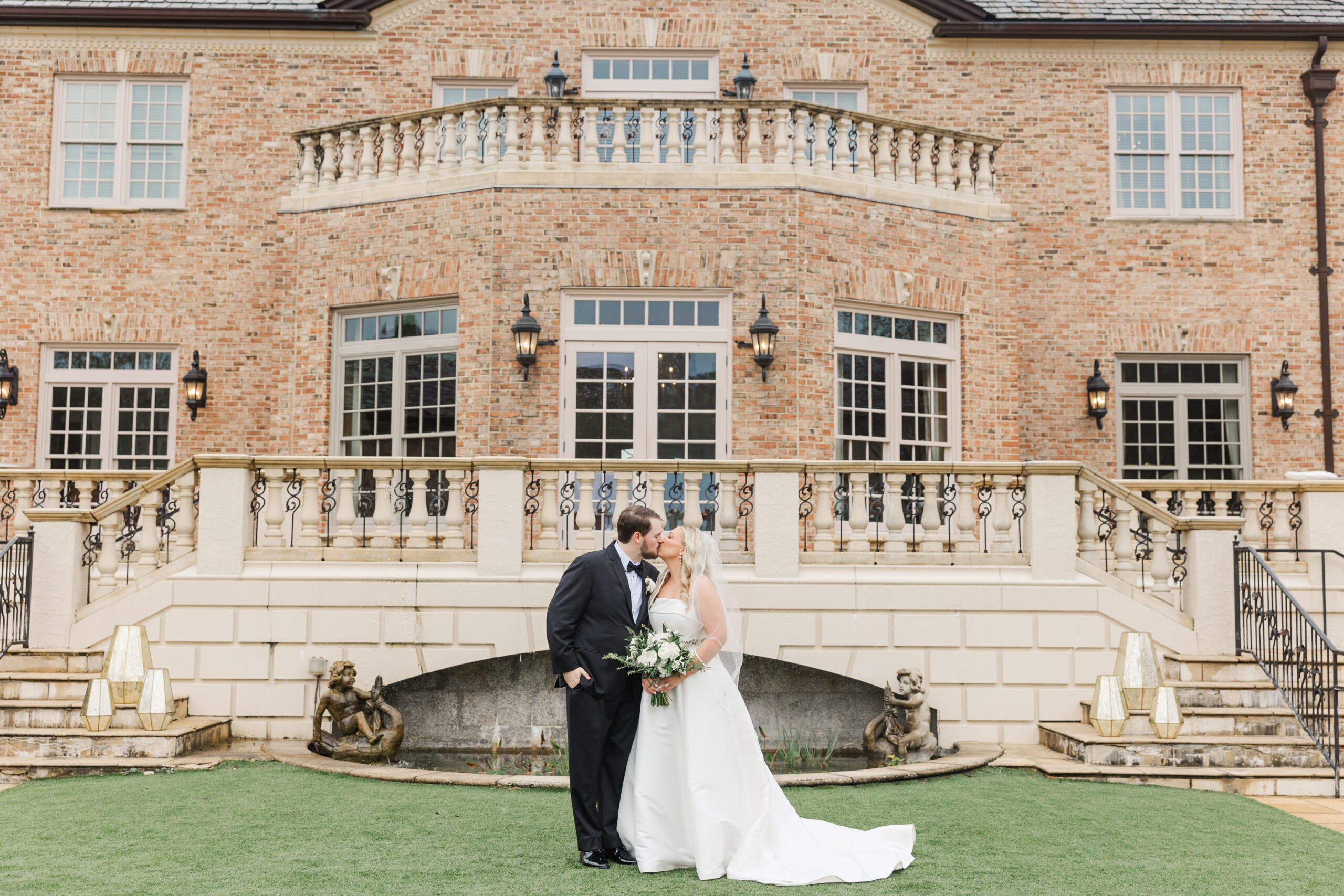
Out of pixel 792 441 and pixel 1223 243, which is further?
pixel 1223 243

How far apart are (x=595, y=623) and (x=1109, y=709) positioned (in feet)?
16.4

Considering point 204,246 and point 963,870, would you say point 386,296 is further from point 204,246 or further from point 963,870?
point 963,870

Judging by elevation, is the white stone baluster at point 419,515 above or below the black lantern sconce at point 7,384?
below

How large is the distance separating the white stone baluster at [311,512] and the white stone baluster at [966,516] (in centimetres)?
554

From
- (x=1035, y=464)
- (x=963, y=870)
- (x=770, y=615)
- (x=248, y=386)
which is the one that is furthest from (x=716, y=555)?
(x=248, y=386)

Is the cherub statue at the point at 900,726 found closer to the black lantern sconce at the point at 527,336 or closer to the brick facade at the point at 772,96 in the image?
the black lantern sconce at the point at 527,336

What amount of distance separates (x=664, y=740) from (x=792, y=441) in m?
6.69

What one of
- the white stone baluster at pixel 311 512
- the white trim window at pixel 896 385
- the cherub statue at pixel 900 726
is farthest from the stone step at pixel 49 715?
the white trim window at pixel 896 385

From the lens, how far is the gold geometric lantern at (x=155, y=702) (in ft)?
30.9

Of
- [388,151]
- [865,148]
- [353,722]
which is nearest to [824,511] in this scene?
[353,722]

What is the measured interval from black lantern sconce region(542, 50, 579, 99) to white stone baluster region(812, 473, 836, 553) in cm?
679

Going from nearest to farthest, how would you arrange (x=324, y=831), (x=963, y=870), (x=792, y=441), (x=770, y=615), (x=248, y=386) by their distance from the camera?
(x=963, y=870) → (x=324, y=831) → (x=770, y=615) → (x=792, y=441) → (x=248, y=386)

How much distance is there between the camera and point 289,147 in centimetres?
1549

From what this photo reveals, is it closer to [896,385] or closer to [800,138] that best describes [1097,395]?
[896,385]
